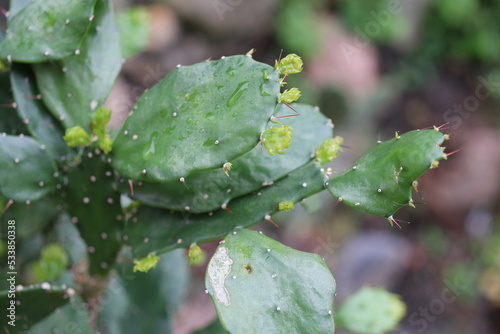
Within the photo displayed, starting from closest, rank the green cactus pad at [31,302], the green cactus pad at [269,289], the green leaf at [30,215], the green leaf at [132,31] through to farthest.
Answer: the green cactus pad at [269,289]
the green cactus pad at [31,302]
the green leaf at [30,215]
the green leaf at [132,31]

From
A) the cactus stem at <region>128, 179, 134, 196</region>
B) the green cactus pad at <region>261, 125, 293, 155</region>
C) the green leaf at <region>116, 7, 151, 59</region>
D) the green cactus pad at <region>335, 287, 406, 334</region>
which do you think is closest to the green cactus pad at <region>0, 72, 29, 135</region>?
the cactus stem at <region>128, 179, 134, 196</region>

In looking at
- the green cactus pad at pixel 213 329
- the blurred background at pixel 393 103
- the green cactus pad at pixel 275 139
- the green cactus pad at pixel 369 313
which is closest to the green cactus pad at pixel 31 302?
the green cactus pad at pixel 213 329

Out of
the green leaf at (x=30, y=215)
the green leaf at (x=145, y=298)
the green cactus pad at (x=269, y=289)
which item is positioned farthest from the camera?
the green leaf at (x=145, y=298)

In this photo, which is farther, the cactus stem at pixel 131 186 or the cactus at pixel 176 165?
the cactus stem at pixel 131 186

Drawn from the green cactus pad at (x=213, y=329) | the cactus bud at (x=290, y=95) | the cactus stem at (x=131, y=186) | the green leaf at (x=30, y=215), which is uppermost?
the cactus bud at (x=290, y=95)

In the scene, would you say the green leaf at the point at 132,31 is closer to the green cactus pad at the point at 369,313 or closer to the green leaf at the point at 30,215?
the green leaf at the point at 30,215

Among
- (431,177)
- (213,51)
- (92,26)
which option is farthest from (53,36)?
Answer: (431,177)

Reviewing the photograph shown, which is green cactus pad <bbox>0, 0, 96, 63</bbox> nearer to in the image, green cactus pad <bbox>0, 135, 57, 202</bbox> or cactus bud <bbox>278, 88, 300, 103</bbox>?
green cactus pad <bbox>0, 135, 57, 202</bbox>

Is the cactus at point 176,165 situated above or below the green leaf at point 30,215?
above

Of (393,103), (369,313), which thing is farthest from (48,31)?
(393,103)
